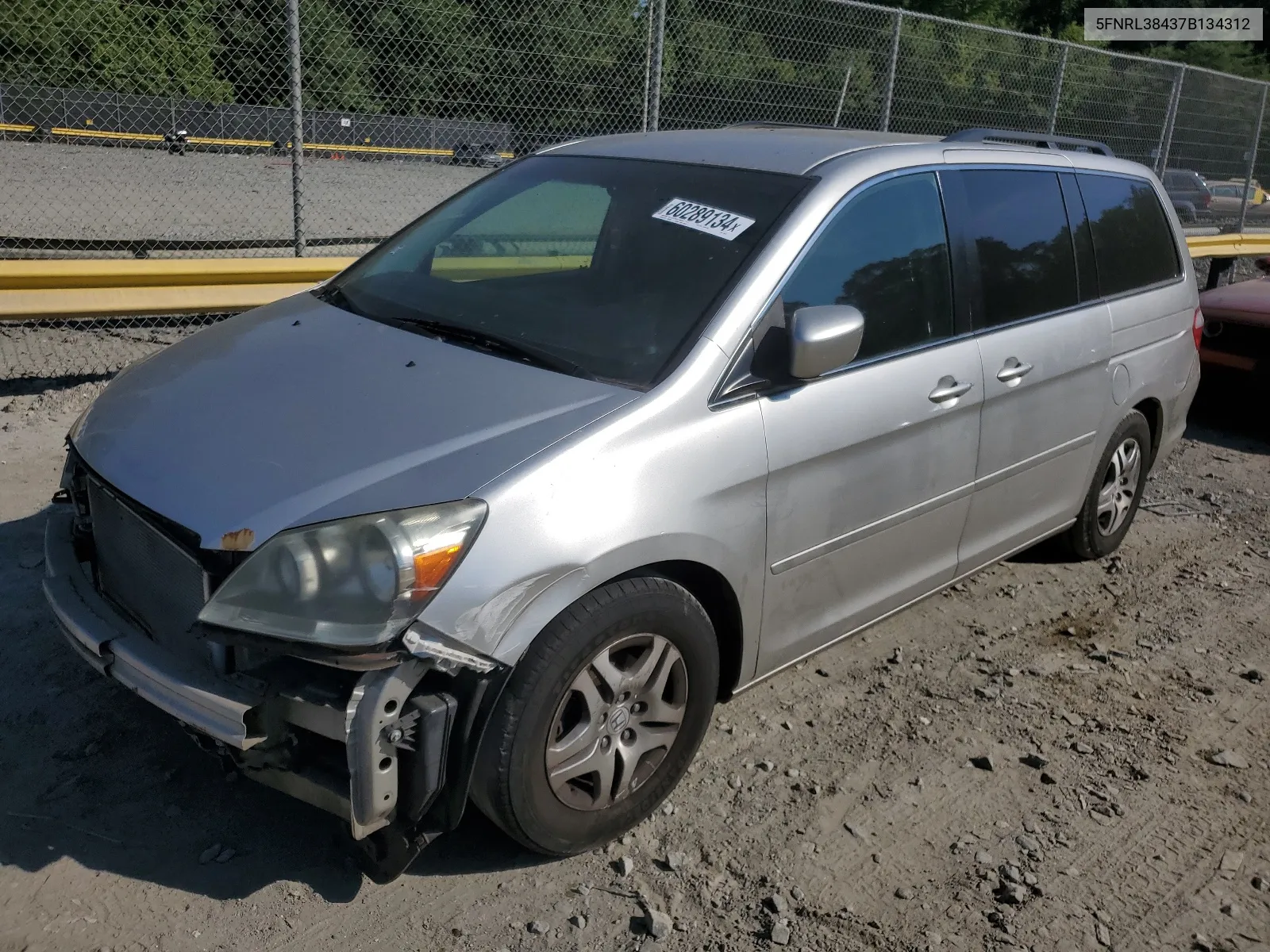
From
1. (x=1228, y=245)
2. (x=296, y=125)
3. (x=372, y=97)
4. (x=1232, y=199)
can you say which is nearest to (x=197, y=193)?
(x=372, y=97)

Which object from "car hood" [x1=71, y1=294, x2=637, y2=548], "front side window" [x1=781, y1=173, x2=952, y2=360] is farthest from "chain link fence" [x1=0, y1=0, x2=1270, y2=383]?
"front side window" [x1=781, y1=173, x2=952, y2=360]

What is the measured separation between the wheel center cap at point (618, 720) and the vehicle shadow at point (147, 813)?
41 centimetres

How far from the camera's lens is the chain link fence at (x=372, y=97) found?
23.1 feet

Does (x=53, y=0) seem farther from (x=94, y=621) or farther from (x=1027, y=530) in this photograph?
(x=1027, y=530)

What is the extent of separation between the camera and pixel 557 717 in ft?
8.95

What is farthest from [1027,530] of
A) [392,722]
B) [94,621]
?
[94,621]

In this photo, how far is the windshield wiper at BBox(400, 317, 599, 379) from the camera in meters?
3.09

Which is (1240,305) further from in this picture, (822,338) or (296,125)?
(296,125)

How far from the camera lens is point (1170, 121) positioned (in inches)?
504

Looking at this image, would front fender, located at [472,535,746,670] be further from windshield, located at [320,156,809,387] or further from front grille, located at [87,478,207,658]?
front grille, located at [87,478,207,658]

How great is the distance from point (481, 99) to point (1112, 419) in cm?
477

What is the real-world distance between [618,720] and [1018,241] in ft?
7.99

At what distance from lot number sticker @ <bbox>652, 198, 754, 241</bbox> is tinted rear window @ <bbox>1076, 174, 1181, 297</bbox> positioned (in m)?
1.99

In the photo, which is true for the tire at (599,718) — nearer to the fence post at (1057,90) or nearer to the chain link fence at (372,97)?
the chain link fence at (372,97)
